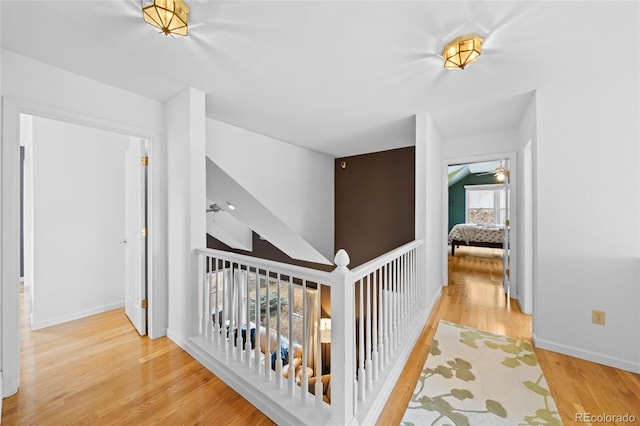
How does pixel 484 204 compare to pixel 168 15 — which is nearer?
pixel 168 15

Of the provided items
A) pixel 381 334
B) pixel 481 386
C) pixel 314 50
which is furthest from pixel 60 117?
pixel 481 386

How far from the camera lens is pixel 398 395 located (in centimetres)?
165

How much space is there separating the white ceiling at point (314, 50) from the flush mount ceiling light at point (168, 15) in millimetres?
58

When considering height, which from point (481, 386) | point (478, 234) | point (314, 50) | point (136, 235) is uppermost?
point (314, 50)

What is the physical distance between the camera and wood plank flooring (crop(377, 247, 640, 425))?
1529 mm

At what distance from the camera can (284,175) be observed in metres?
3.97

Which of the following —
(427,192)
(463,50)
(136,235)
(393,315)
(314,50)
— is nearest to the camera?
(463,50)

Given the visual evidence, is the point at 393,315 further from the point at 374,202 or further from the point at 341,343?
the point at 374,202

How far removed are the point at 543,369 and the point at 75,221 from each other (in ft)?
15.3

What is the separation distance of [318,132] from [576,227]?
2775 millimetres

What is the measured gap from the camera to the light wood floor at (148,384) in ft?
4.87

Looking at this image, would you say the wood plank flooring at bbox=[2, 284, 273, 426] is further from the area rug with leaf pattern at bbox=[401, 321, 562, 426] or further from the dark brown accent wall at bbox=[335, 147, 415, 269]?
the dark brown accent wall at bbox=[335, 147, 415, 269]

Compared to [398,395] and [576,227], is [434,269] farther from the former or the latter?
[398,395]

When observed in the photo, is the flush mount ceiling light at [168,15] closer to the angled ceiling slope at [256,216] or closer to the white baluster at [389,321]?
the angled ceiling slope at [256,216]
